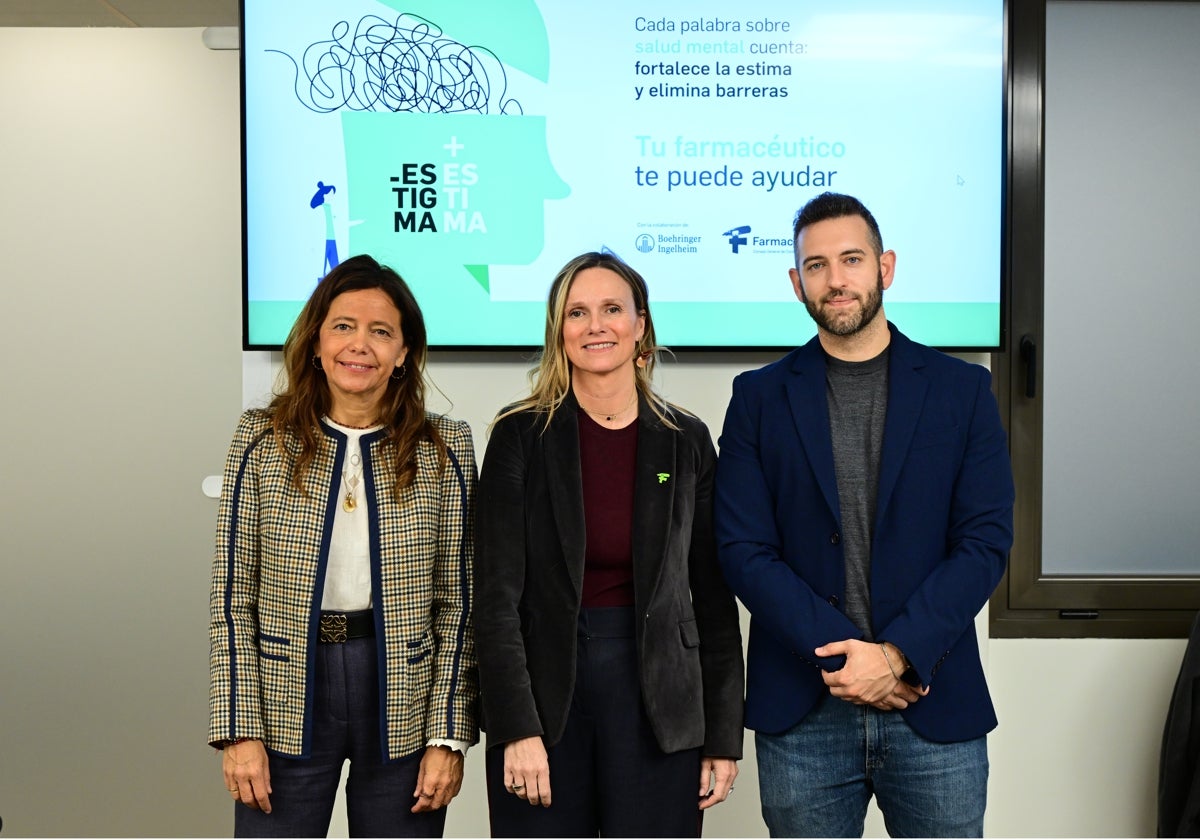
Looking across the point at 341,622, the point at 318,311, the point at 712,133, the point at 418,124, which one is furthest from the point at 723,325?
the point at 341,622

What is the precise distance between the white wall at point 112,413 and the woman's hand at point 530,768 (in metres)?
2.08

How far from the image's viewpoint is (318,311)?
5.94 feet

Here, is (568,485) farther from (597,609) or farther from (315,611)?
(315,611)

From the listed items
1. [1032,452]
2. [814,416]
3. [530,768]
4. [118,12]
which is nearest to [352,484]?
[530,768]

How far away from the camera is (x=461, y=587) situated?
70.6 inches

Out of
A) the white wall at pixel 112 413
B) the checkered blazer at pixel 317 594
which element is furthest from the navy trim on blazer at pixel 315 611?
the white wall at pixel 112 413

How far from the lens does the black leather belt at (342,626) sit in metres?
1.70

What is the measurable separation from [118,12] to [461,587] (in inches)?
113

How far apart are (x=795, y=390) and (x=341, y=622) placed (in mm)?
890

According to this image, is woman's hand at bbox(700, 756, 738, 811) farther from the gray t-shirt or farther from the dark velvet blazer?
the gray t-shirt

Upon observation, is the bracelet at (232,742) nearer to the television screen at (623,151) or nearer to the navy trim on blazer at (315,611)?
the navy trim on blazer at (315,611)

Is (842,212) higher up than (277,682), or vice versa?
(842,212)

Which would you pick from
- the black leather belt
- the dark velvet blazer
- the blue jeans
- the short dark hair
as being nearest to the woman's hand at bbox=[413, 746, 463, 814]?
the dark velvet blazer

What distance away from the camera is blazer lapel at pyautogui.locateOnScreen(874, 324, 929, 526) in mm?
1726
